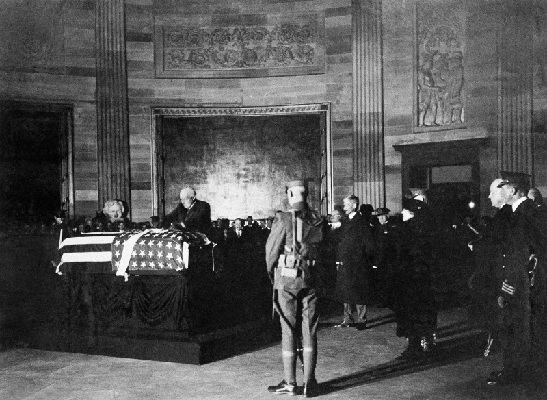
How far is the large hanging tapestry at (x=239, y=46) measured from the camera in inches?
626

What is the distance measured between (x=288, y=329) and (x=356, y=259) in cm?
353

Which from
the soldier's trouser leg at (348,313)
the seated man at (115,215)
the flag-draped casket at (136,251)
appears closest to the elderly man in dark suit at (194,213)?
the flag-draped casket at (136,251)

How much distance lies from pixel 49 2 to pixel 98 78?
2051 millimetres

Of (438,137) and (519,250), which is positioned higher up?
(438,137)

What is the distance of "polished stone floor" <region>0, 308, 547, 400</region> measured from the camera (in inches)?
240

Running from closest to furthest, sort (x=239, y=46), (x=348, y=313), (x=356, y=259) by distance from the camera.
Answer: (x=356, y=259)
(x=348, y=313)
(x=239, y=46)

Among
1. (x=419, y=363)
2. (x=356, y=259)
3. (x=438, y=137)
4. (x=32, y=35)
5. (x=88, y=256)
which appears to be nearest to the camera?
(x=419, y=363)

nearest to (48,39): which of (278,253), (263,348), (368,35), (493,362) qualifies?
(368,35)

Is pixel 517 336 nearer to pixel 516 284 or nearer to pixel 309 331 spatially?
pixel 516 284

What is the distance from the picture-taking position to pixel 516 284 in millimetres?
6121

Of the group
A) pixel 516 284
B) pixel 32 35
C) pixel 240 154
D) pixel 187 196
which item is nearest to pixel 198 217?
pixel 187 196

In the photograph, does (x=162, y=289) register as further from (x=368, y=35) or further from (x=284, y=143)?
(x=368, y=35)

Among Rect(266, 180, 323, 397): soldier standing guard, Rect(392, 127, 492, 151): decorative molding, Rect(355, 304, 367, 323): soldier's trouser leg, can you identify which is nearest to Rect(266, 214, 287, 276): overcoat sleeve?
Rect(266, 180, 323, 397): soldier standing guard

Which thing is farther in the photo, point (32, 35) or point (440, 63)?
point (32, 35)
